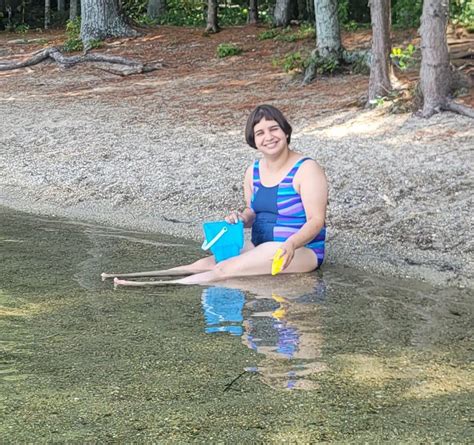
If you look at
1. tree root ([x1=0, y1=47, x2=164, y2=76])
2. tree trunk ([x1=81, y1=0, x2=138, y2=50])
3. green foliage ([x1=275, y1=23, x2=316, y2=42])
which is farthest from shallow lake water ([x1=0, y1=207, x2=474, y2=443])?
tree trunk ([x1=81, y1=0, x2=138, y2=50])

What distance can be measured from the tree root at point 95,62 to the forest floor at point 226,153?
0.78 feet

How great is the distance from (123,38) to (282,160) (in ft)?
42.9

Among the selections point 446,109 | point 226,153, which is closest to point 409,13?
point 446,109

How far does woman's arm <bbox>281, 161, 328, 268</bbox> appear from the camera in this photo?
5188mm

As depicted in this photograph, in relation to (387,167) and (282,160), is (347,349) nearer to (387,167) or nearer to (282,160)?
(282,160)

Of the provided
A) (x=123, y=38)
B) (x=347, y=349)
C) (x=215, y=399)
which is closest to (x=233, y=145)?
(x=347, y=349)

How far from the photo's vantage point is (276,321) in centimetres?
456

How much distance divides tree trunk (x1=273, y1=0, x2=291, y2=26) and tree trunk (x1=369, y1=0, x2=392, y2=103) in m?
8.17

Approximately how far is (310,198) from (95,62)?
445 inches

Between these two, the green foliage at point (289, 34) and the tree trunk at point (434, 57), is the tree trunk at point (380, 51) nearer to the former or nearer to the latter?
the tree trunk at point (434, 57)

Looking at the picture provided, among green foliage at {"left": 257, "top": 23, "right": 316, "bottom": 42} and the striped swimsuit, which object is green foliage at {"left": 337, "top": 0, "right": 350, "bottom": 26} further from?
the striped swimsuit

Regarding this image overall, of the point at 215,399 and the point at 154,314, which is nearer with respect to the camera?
the point at 215,399

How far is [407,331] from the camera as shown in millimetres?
4387

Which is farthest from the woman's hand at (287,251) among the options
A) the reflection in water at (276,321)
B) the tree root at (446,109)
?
the tree root at (446,109)
